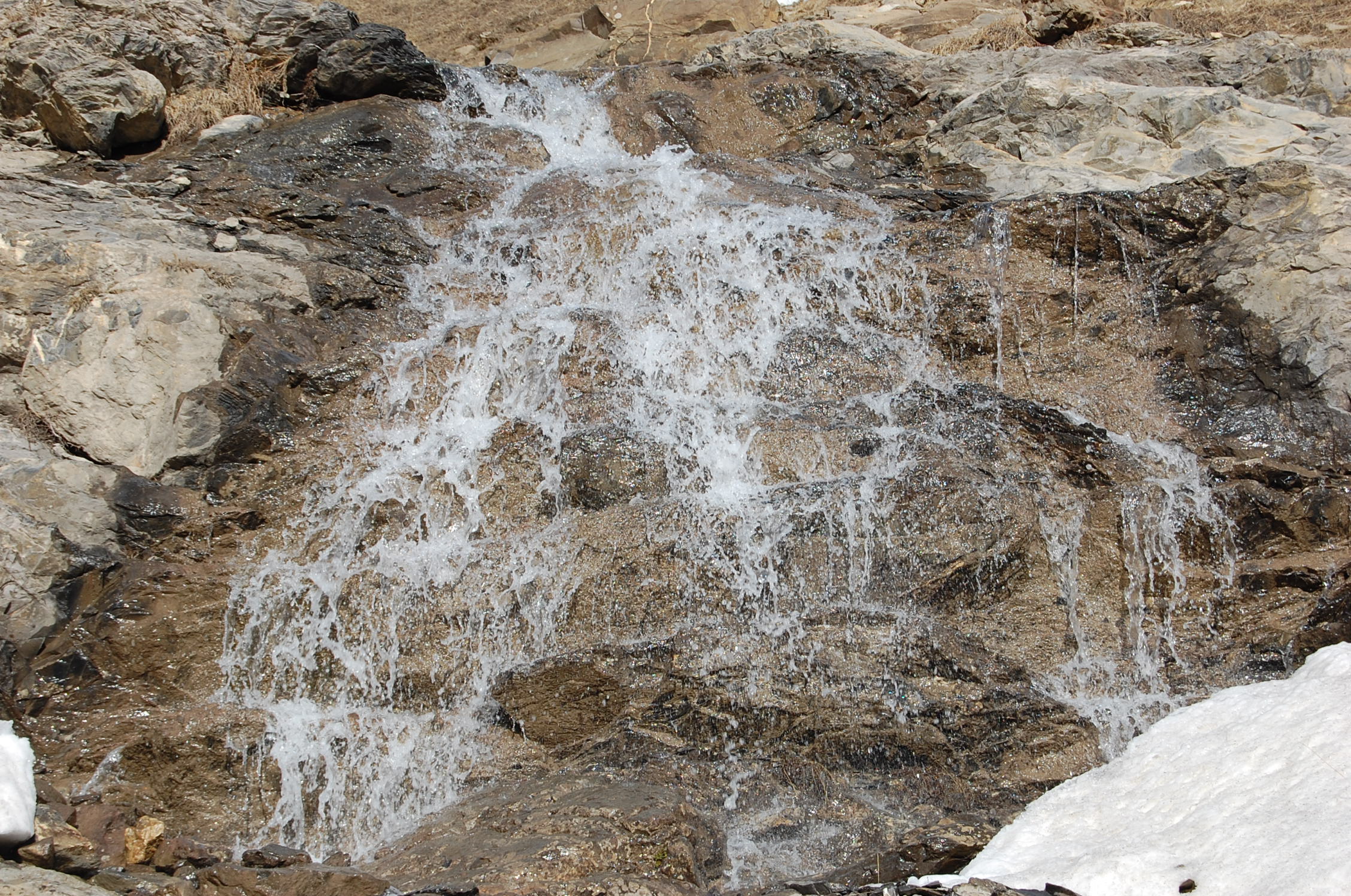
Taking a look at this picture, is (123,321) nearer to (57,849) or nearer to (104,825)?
(104,825)

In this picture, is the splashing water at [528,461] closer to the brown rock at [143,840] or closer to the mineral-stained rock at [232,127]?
the brown rock at [143,840]

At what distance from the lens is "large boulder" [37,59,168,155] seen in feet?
30.6

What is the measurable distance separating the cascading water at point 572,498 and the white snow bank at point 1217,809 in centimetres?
69

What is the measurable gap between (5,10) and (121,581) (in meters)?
7.16

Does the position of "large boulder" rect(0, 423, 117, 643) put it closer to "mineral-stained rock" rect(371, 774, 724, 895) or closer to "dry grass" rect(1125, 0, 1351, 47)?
"mineral-stained rock" rect(371, 774, 724, 895)

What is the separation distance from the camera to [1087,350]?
307 inches

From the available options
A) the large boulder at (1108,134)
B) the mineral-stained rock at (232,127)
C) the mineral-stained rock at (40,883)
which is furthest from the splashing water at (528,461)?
the mineral-stained rock at (232,127)

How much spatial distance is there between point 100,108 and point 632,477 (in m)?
6.56

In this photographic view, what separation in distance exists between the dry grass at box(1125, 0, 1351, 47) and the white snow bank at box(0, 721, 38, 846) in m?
13.4

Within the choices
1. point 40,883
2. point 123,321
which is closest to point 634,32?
point 123,321

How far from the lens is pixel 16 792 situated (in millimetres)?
4047

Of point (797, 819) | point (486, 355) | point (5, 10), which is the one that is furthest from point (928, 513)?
point (5, 10)

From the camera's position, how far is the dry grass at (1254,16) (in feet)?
38.6

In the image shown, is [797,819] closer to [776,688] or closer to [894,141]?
[776,688]
